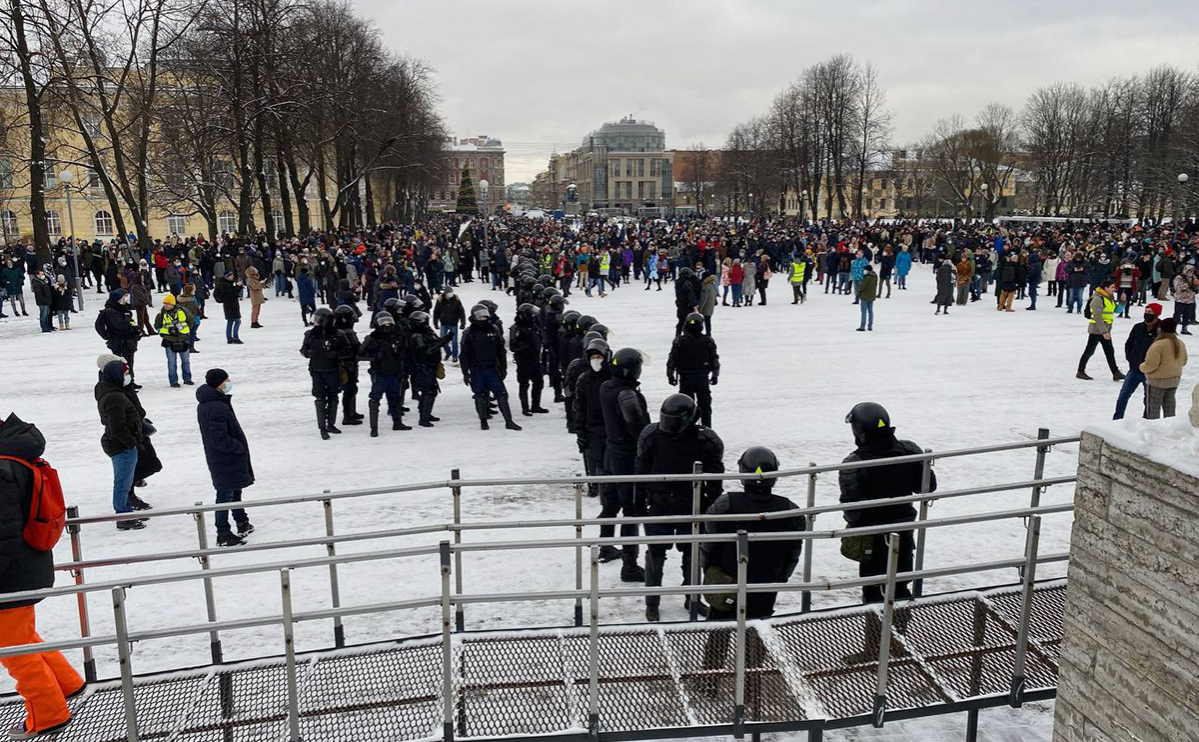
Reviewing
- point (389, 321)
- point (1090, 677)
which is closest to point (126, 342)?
point (389, 321)

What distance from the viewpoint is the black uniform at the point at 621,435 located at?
689 cm

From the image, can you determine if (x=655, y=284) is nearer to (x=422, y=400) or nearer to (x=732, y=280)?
(x=732, y=280)

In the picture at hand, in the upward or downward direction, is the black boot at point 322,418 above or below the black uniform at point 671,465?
below

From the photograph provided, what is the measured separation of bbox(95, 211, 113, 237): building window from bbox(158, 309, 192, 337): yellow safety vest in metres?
54.4

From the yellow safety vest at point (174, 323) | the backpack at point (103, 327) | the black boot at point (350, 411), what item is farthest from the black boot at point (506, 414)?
the backpack at point (103, 327)

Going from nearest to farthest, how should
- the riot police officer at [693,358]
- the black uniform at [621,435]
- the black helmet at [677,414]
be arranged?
1. the black helmet at [677,414]
2. the black uniform at [621,435]
3. the riot police officer at [693,358]

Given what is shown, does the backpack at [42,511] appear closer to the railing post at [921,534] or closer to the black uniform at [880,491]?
the black uniform at [880,491]

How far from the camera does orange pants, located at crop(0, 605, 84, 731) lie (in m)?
4.28

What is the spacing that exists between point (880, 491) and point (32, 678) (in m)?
4.98

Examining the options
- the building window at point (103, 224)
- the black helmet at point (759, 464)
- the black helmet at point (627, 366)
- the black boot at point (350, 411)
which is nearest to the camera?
the black helmet at point (759, 464)

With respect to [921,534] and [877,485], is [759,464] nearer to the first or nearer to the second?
[877,485]

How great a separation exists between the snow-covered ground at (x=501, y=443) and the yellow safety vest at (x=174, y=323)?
1.00 metres

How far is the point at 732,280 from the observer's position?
23.6 metres

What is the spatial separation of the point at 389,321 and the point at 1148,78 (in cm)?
7113
